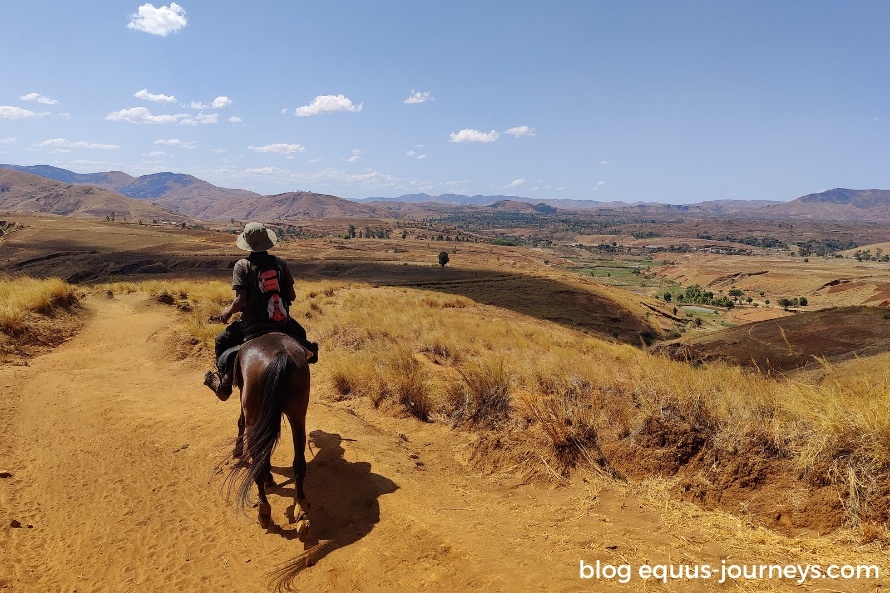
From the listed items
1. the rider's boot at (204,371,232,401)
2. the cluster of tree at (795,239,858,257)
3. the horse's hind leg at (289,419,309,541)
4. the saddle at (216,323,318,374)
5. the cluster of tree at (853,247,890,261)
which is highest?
the cluster of tree at (795,239,858,257)

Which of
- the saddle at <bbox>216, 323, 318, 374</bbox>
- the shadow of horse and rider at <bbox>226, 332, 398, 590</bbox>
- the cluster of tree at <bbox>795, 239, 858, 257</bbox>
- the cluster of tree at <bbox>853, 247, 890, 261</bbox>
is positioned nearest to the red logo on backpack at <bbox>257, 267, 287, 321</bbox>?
the saddle at <bbox>216, 323, 318, 374</bbox>

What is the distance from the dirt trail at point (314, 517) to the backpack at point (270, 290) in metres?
1.84

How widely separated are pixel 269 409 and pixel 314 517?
48.5 inches

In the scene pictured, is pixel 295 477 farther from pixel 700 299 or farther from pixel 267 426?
pixel 700 299

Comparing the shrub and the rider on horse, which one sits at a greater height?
the rider on horse

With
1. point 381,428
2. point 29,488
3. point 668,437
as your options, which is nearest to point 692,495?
point 668,437

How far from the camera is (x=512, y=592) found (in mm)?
3168

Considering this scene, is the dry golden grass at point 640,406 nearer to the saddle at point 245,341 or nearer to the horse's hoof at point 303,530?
the horse's hoof at point 303,530

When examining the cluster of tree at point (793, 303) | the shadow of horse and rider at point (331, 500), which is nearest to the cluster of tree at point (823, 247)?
the cluster of tree at point (793, 303)

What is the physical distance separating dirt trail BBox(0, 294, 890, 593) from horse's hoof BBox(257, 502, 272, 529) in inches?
3.9

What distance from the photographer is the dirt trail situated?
3.59 metres

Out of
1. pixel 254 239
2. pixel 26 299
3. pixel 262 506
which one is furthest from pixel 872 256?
pixel 26 299

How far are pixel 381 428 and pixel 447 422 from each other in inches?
39.5

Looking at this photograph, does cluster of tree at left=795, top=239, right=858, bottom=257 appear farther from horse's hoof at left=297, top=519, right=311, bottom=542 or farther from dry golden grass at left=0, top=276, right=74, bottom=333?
horse's hoof at left=297, top=519, right=311, bottom=542
